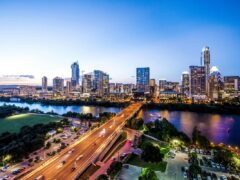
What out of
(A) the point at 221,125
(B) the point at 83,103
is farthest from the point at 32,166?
(B) the point at 83,103

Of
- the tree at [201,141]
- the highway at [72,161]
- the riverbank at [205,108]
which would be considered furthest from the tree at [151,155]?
the riverbank at [205,108]

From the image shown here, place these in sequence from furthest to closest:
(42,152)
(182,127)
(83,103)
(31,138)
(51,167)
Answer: (83,103), (182,127), (31,138), (42,152), (51,167)

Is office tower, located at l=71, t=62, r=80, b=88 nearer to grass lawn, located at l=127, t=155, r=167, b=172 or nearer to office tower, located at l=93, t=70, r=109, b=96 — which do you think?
office tower, located at l=93, t=70, r=109, b=96

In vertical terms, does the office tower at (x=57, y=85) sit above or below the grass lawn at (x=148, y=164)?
above

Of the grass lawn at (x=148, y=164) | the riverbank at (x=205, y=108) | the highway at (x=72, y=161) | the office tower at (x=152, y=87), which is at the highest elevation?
the office tower at (x=152, y=87)

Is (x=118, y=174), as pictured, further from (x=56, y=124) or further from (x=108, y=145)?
(x=56, y=124)

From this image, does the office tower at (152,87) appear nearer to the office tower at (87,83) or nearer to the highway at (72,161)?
the office tower at (87,83)

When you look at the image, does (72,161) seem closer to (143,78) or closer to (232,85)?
(143,78)

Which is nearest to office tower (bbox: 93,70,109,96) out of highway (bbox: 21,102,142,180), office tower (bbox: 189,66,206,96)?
office tower (bbox: 189,66,206,96)

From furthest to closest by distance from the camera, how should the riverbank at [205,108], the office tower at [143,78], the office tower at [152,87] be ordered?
the office tower at [143,78], the office tower at [152,87], the riverbank at [205,108]
